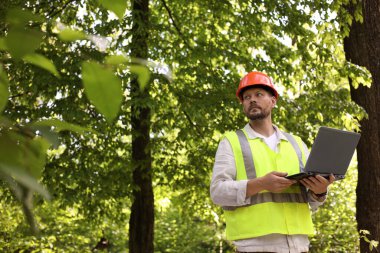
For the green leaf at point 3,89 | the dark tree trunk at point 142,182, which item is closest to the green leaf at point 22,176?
the green leaf at point 3,89

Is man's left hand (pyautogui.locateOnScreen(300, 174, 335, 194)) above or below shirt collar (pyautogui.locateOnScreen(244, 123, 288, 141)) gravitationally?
below

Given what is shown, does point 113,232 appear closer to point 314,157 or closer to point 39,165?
point 314,157

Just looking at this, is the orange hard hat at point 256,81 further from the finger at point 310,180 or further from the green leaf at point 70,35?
the green leaf at point 70,35

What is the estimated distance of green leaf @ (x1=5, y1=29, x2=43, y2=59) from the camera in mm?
500

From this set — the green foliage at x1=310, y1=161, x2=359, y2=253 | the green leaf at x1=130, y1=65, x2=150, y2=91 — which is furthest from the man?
the green foliage at x1=310, y1=161, x2=359, y2=253

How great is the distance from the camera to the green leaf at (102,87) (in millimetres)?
532

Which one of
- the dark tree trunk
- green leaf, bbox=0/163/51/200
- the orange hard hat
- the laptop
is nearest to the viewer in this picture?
green leaf, bbox=0/163/51/200

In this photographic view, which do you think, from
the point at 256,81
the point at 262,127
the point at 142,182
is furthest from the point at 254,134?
the point at 142,182

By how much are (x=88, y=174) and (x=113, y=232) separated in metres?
9.46

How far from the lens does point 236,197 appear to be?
285 centimetres

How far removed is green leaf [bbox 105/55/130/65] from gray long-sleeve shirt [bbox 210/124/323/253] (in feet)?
7.48

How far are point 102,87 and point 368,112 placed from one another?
22.5 feet

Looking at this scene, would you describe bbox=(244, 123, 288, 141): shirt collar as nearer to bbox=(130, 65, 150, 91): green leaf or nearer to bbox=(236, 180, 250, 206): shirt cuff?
bbox=(236, 180, 250, 206): shirt cuff

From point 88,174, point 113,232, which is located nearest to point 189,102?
point 88,174
